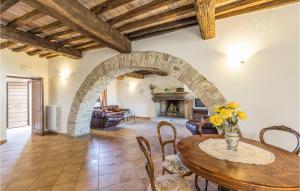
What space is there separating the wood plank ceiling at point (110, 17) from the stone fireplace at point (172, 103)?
4.47 meters

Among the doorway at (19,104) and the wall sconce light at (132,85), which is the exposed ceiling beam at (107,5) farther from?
the wall sconce light at (132,85)

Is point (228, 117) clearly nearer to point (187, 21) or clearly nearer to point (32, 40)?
point (187, 21)

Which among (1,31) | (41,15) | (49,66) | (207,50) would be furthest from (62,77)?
(207,50)

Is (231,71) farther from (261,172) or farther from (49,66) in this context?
(49,66)

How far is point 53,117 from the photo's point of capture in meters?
5.12

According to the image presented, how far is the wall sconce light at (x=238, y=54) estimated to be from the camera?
2.66 m

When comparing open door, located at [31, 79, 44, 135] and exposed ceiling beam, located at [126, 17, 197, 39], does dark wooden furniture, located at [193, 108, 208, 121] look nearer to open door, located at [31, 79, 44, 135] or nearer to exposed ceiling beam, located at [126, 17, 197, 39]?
exposed ceiling beam, located at [126, 17, 197, 39]

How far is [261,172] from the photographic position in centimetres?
117

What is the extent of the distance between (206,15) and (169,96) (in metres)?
5.84

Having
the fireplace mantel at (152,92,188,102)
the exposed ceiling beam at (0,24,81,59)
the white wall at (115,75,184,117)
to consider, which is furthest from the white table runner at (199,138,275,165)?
the white wall at (115,75,184,117)

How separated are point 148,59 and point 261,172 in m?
2.91

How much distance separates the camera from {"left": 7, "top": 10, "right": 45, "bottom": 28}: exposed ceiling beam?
8.38 feet

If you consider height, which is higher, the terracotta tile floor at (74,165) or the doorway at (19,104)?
the doorway at (19,104)

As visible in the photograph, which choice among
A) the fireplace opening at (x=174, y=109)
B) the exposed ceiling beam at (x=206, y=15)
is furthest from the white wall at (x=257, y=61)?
the fireplace opening at (x=174, y=109)
